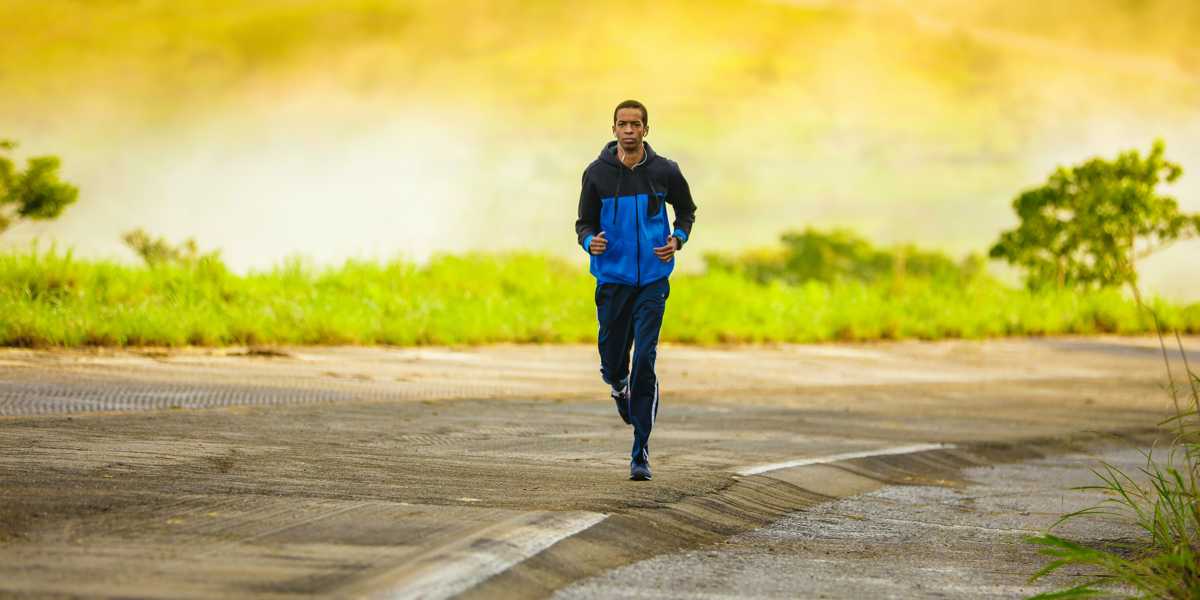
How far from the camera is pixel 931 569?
271 inches

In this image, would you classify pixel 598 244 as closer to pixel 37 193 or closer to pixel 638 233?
pixel 638 233

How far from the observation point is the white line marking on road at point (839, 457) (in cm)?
943

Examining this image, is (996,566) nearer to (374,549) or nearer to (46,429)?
(374,549)

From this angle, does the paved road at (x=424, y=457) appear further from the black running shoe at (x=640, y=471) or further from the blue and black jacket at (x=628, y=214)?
the blue and black jacket at (x=628, y=214)

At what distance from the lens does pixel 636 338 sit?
8461mm

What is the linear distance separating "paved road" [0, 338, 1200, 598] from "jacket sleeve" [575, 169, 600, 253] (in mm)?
1344

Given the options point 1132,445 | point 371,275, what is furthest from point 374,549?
point 371,275

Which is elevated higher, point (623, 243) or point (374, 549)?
point (623, 243)

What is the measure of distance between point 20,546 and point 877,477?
19.4ft

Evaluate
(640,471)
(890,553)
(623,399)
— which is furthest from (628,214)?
(890,553)

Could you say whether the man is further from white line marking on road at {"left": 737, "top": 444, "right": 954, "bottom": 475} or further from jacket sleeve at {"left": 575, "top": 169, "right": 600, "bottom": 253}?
white line marking on road at {"left": 737, "top": 444, "right": 954, "bottom": 475}

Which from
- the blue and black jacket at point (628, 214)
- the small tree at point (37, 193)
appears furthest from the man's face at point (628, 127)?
the small tree at point (37, 193)

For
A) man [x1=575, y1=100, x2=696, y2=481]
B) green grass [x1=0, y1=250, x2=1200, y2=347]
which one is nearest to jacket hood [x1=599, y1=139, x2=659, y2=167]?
man [x1=575, y1=100, x2=696, y2=481]

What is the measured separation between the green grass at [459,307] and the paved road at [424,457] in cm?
102
